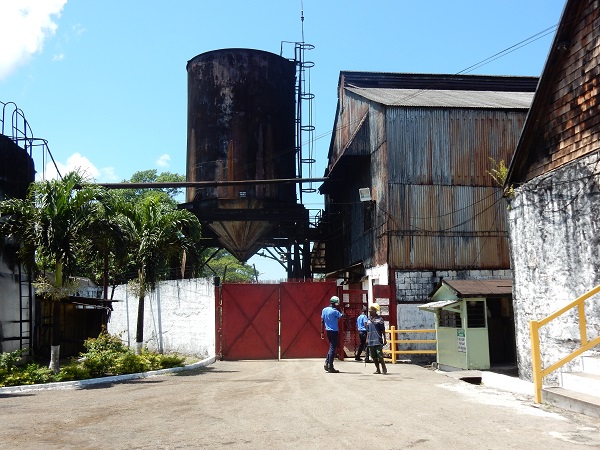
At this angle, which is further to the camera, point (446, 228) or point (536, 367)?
point (446, 228)

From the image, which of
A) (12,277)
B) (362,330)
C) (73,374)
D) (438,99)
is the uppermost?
Answer: (438,99)

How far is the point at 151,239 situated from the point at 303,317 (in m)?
5.87

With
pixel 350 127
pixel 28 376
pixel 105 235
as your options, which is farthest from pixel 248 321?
pixel 350 127

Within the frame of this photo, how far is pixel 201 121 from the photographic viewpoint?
2916 cm

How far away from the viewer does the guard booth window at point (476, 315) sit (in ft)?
53.5

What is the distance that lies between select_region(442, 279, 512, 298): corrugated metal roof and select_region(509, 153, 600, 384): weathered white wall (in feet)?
7.62

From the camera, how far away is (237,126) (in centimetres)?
2859

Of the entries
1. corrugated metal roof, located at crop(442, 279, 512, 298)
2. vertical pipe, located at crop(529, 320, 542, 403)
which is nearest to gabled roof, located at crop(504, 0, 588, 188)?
corrugated metal roof, located at crop(442, 279, 512, 298)

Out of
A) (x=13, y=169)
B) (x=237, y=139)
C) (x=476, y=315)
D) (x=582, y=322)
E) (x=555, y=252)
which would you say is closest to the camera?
(x=582, y=322)

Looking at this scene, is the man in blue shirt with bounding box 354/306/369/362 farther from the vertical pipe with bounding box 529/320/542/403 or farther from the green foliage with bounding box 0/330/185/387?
the vertical pipe with bounding box 529/320/542/403

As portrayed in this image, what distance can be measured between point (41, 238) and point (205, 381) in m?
5.26

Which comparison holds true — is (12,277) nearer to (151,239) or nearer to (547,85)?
(151,239)

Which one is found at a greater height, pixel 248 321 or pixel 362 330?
pixel 248 321

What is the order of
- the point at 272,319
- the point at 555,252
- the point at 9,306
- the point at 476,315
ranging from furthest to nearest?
the point at 272,319
the point at 9,306
the point at 476,315
the point at 555,252
